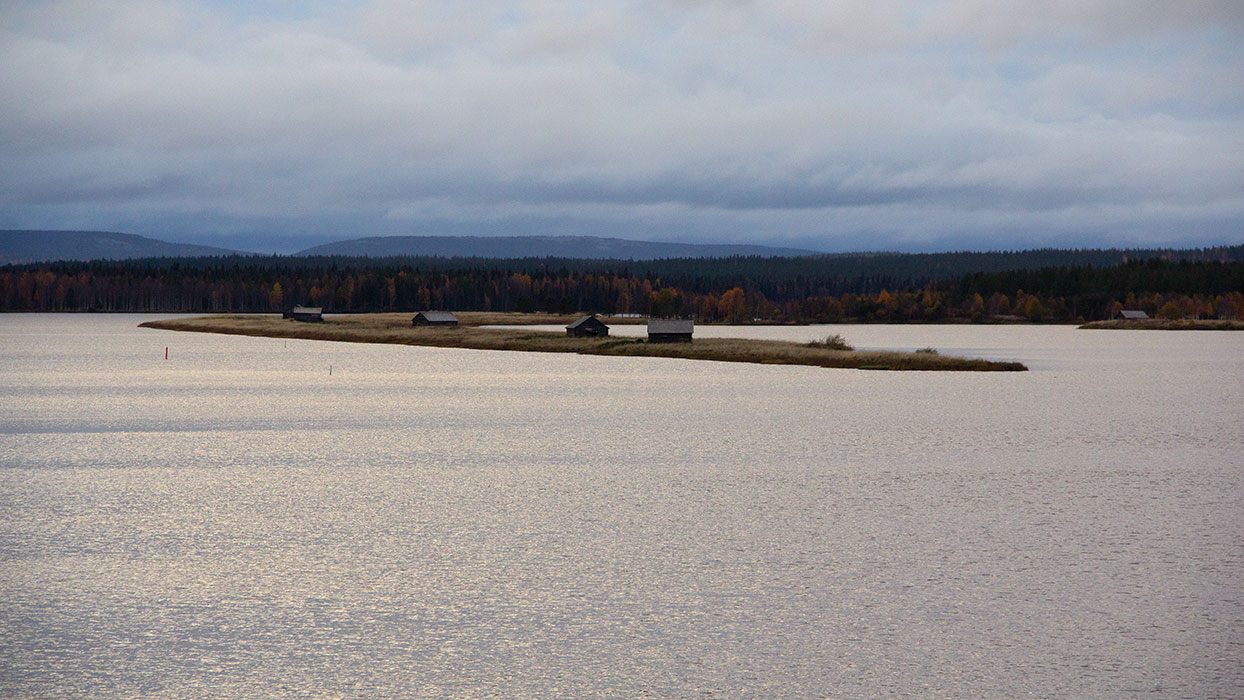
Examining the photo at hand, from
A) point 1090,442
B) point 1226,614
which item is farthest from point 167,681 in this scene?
point 1090,442

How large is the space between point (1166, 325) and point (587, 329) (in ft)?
349

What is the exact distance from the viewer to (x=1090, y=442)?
27.3 m

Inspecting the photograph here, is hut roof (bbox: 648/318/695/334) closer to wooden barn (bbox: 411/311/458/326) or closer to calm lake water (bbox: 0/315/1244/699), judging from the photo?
wooden barn (bbox: 411/311/458/326)

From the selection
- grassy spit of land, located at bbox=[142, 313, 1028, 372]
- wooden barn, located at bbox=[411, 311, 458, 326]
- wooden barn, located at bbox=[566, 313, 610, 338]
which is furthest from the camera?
wooden barn, located at bbox=[411, 311, 458, 326]

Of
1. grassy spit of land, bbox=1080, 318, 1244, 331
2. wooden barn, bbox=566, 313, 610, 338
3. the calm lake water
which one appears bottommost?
the calm lake water

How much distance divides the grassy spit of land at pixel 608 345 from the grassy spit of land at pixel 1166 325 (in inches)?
4006

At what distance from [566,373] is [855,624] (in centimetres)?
4953

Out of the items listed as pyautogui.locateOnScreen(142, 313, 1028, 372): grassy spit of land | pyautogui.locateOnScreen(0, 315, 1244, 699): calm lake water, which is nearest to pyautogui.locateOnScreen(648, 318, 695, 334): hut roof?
pyautogui.locateOnScreen(142, 313, 1028, 372): grassy spit of land

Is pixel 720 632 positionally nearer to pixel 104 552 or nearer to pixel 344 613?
pixel 344 613

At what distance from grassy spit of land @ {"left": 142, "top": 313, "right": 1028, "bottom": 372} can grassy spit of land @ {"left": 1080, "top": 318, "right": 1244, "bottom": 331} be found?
334ft

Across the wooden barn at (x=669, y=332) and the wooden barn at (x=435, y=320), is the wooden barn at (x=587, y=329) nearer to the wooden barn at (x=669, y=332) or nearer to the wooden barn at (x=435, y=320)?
the wooden barn at (x=669, y=332)

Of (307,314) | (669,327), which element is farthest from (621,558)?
(307,314)

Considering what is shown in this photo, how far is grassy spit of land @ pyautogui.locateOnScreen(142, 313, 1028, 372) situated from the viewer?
65875 mm

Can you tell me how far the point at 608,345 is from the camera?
89.7 metres
